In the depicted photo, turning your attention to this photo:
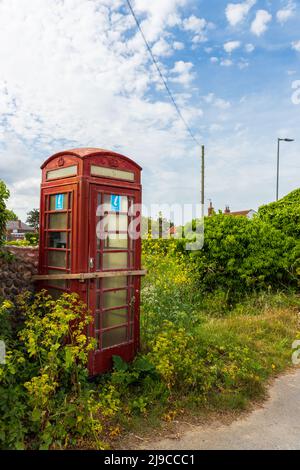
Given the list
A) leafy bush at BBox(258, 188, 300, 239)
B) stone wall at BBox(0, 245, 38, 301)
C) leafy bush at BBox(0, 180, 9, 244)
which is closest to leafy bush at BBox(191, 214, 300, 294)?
leafy bush at BBox(258, 188, 300, 239)

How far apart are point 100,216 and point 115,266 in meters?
0.75

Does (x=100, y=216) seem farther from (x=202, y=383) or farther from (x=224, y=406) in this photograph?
(x=224, y=406)

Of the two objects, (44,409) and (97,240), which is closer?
(44,409)

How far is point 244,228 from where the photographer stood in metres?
9.64

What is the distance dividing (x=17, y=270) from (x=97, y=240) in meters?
1.37

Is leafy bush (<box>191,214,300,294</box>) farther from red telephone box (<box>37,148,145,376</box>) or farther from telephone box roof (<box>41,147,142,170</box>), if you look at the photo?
telephone box roof (<box>41,147,142,170</box>)

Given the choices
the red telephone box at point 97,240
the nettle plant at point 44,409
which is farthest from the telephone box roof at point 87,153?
the nettle plant at point 44,409

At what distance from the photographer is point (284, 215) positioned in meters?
11.0

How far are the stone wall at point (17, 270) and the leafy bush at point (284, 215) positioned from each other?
769 centimetres

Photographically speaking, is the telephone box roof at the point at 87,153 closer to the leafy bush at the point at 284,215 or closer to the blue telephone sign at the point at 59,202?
the blue telephone sign at the point at 59,202

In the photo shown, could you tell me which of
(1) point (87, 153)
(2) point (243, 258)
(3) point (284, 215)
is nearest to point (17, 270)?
(1) point (87, 153)

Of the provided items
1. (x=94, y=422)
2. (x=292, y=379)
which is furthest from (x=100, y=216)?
(x=292, y=379)

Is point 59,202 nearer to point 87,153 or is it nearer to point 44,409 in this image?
point 87,153

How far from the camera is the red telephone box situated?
463 centimetres
